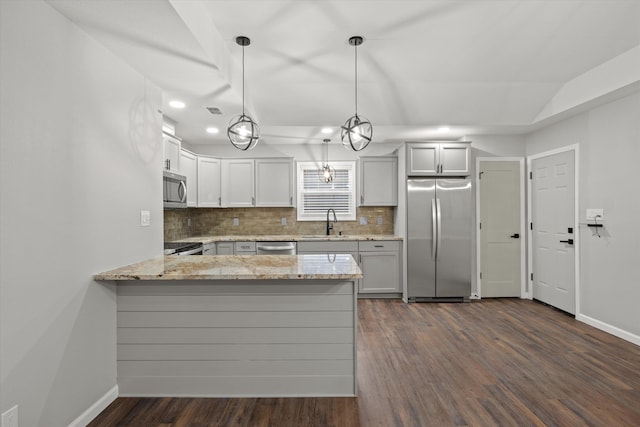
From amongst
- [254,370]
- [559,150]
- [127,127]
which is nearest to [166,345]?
[254,370]

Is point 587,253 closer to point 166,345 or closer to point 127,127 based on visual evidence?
point 166,345

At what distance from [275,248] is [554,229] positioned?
3816mm

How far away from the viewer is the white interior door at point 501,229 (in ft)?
16.1

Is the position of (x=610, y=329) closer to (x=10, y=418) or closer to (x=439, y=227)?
(x=439, y=227)

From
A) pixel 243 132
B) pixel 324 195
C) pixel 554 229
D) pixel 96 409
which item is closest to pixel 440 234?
pixel 554 229

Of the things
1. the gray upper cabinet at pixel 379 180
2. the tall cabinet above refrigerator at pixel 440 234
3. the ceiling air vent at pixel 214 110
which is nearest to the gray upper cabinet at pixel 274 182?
the gray upper cabinet at pixel 379 180

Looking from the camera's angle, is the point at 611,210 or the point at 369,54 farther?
the point at 611,210

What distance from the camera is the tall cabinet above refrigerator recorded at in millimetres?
4723

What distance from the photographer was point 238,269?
7.38ft

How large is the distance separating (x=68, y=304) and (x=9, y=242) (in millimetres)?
539

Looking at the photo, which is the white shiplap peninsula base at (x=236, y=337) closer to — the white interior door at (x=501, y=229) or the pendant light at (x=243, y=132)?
the pendant light at (x=243, y=132)

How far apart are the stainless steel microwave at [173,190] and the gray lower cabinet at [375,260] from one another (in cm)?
179

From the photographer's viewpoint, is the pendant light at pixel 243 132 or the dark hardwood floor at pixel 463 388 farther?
the pendant light at pixel 243 132

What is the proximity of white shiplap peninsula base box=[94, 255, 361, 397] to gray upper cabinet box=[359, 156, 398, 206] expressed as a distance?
313 cm
